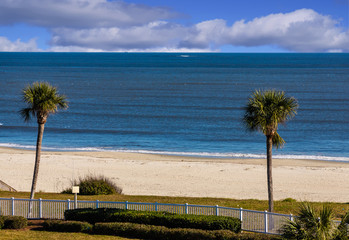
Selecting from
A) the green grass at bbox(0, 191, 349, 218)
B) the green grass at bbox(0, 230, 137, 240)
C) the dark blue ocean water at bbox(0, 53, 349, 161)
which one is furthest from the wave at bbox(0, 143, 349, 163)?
the green grass at bbox(0, 230, 137, 240)

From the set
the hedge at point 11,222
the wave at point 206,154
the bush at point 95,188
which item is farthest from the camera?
the wave at point 206,154

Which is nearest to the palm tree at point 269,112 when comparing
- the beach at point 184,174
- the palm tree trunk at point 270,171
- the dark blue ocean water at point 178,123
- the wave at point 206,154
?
the palm tree trunk at point 270,171

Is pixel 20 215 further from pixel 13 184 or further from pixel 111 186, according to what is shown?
pixel 13 184

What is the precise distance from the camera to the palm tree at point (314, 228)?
14.7m

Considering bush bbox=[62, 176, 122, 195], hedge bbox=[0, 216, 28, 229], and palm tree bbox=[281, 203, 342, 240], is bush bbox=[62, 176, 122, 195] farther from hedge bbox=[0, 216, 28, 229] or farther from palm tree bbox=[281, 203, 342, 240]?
palm tree bbox=[281, 203, 342, 240]

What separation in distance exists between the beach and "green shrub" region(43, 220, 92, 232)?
12245 millimetres

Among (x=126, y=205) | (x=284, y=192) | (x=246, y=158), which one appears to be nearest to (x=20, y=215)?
(x=126, y=205)

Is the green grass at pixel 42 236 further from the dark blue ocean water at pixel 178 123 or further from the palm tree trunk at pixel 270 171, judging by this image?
the dark blue ocean water at pixel 178 123

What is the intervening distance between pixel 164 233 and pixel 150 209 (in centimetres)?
325

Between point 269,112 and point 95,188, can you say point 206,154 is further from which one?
point 269,112

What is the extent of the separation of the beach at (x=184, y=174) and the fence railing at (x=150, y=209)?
405 inches

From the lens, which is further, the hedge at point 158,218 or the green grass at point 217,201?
the green grass at point 217,201

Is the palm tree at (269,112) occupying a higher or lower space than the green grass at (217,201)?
higher

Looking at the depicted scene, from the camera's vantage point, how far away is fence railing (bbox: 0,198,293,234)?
18589 mm
